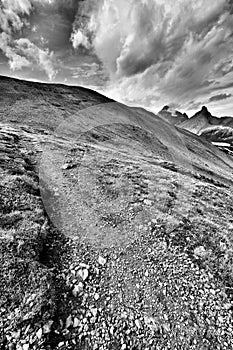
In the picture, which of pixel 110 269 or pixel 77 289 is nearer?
pixel 77 289

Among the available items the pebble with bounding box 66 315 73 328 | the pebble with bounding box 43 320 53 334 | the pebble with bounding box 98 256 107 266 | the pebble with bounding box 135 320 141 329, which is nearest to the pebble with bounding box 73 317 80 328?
the pebble with bounding box 66 315 73 328

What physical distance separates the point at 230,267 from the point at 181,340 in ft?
14.7

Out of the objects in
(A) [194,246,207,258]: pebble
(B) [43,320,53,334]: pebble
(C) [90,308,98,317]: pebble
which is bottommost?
(B) [43,320,53,334]: pebble

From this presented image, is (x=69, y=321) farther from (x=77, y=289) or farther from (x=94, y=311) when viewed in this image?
(x=77, y=289)

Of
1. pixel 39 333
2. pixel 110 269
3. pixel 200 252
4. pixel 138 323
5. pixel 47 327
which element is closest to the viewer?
pixel 39 333

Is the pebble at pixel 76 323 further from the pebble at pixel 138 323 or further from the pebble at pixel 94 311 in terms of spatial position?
the pebble at pixel 138 323

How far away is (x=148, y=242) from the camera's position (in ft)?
30.8

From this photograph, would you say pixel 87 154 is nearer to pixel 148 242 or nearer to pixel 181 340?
Answer: pixel 148 242

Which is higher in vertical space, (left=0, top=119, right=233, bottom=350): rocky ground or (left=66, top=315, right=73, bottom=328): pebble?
(left=0, top=119, right=233, bottom=350): rocky ground

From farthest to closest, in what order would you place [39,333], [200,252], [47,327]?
[200,252], [47,327], [39,333]

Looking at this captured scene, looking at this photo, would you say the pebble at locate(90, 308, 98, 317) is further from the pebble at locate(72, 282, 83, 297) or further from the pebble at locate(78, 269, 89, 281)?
the pebble at locate(78, 269, 89, 281)

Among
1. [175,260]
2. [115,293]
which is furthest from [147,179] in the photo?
[115,293]

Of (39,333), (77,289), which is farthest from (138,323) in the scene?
(39,333)

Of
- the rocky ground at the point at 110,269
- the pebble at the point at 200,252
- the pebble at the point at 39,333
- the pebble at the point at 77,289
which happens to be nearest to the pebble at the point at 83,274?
the rocky ground at the point at 110,269
